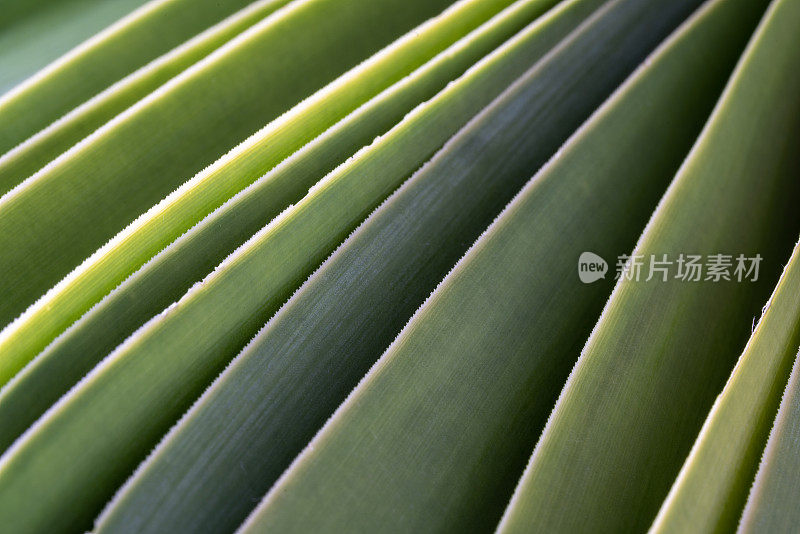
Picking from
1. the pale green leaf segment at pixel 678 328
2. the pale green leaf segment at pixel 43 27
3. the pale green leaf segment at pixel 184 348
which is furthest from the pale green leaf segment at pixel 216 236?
the pale green leaf segment at pixel 43 27

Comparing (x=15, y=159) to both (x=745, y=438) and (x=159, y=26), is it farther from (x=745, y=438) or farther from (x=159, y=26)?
(x=745, y=438)

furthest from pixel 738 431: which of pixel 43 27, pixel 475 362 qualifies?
pixel 43 27

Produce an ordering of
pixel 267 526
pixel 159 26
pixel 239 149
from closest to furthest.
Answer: pixel 267 526
pixel 239 149
pixel 159 26

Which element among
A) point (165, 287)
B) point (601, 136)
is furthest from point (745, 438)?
point (165, 287)

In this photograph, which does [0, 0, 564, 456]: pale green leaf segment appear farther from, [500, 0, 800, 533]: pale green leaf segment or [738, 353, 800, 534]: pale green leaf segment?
[738, 353, 800, 534]: pale green leaf segment

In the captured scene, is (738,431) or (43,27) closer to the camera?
(738,431)

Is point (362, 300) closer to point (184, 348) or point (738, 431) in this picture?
point (184, 348)

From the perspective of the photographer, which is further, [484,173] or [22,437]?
[484,173]
